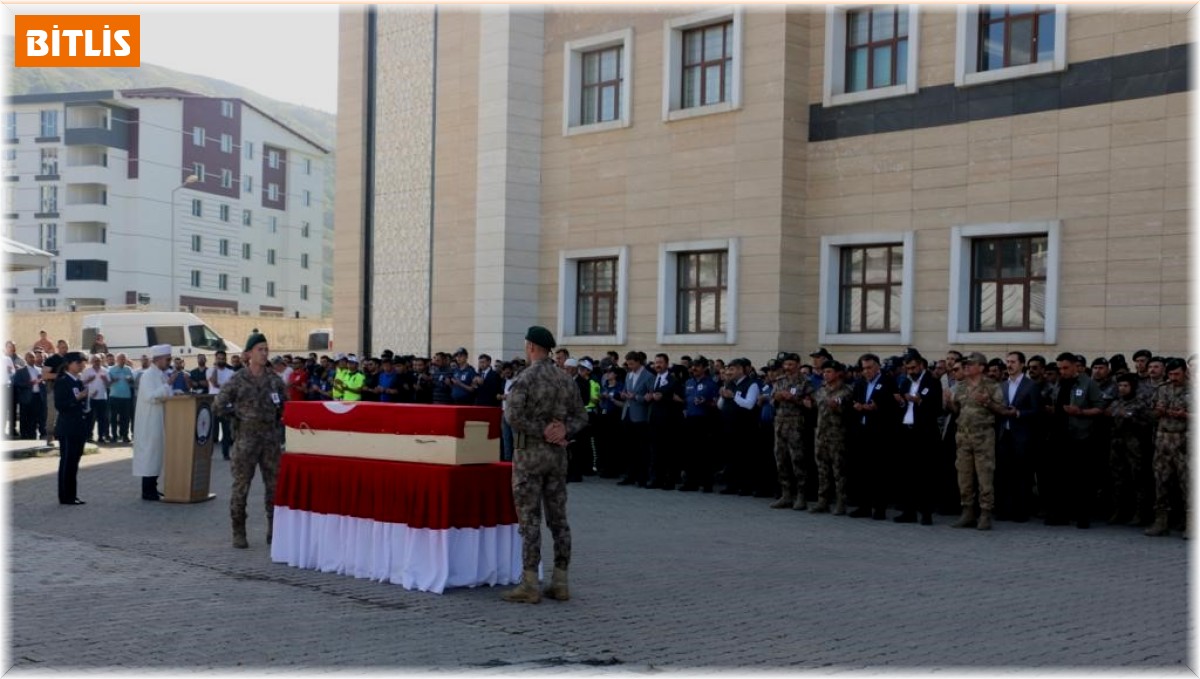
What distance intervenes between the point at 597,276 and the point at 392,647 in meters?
18.2

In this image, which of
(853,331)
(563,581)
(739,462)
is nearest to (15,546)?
(563,581)

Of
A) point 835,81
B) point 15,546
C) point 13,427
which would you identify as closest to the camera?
point 15,546

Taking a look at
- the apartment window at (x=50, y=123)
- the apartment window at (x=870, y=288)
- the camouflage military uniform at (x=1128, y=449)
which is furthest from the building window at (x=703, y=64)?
the apartment window at (x=50, y=123)

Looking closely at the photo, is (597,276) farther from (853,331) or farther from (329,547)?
(329,547)

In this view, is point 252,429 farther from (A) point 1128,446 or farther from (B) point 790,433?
(A) point 1128,446

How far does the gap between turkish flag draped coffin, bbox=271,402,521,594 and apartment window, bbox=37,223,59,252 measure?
70583 mm

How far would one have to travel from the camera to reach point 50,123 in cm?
7688

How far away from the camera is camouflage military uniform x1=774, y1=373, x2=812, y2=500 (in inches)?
→ 633

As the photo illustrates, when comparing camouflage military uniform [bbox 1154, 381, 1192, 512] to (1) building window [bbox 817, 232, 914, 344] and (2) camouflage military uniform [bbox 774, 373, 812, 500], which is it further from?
(1) building window [bbox 817, 232, 914, 344]

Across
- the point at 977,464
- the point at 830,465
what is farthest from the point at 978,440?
the point at 830,465

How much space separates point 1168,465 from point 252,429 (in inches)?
361

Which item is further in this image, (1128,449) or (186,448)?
(186,448)

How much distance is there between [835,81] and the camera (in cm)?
2275

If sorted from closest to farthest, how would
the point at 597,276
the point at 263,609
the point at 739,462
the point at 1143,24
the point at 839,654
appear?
the point at 839,654
the point at 263,609
the point at 739,462
the point at 1143,24
the point at 597,276
